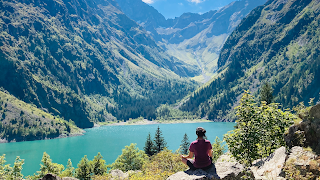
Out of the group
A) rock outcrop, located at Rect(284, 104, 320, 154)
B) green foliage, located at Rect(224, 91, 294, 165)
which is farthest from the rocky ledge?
green foliage, located at Rect(224, 91, 294, 165)

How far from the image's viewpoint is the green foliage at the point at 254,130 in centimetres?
1596

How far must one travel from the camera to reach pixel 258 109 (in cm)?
1784

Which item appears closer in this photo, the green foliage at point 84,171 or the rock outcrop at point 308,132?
the rock outcrop at point 308,132

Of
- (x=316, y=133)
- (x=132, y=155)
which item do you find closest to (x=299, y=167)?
(x=316, y=133)

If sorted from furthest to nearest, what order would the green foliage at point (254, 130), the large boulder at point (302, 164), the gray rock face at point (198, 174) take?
the green foliage at point (254, 130) → the gray rock face at point (198, 174) → the large boulder at point (302, 164)

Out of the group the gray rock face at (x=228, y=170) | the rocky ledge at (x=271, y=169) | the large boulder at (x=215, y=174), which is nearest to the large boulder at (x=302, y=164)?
the rocky ledge at (x=271, y=169)

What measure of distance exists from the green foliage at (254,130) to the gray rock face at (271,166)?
744 millimetres

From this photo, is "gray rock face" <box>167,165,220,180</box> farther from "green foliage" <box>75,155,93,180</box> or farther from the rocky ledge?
"green foliage" <box>75,155,93,180</box>

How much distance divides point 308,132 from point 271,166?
3.32 meters

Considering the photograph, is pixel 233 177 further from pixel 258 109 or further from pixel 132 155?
pixel 132 155

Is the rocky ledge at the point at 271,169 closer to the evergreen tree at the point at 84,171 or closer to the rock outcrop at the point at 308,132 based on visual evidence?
the rock outcrop at the point at 308,132

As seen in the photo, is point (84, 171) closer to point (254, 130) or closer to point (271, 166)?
point (254, 130)

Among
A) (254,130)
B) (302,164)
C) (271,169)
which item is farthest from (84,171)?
(302,164)

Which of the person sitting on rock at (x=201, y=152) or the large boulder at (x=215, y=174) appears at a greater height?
the person sitting on rock at (x=201, y=152)
